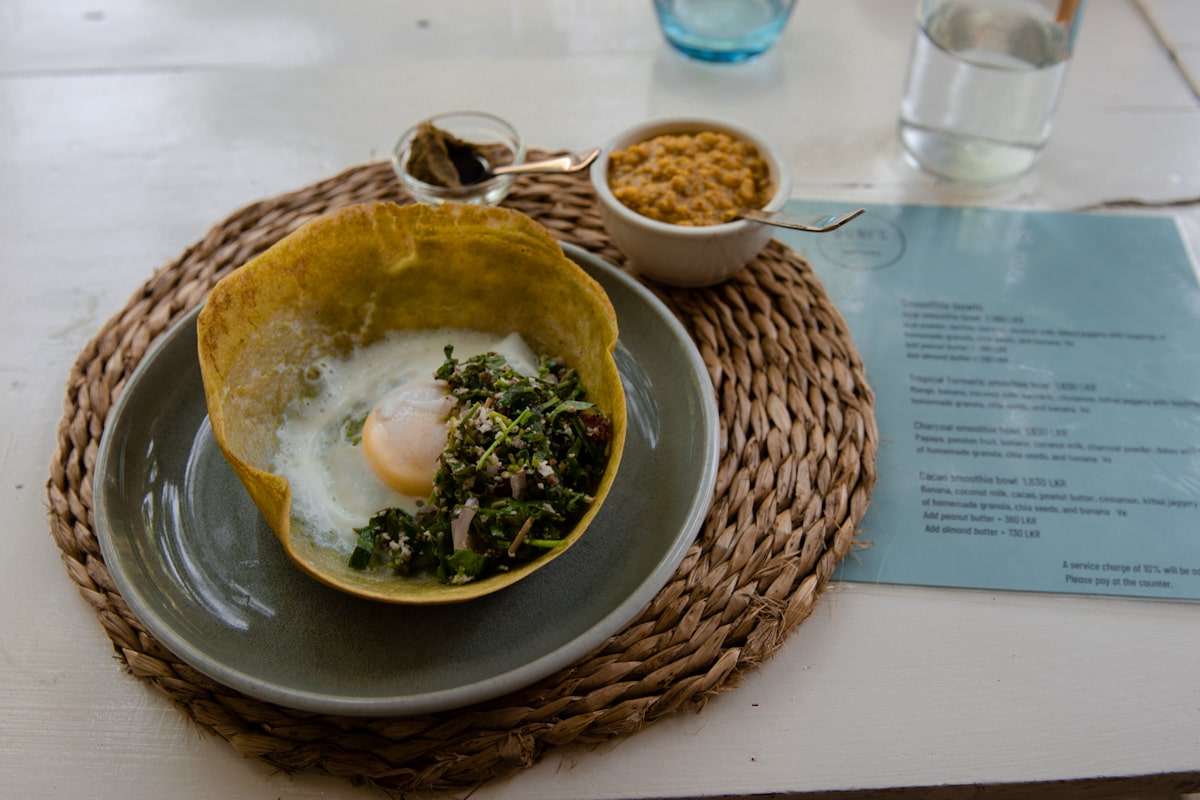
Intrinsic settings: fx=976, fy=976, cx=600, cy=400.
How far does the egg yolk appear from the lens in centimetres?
114

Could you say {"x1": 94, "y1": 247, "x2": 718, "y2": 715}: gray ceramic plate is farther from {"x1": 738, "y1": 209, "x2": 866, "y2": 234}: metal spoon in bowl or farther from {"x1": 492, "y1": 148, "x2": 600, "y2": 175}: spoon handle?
{"x1": 492, "y1": 148, "x2": 600, "y2": 175}: spoon handle

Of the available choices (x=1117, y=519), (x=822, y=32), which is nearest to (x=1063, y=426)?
(x=1117, y=519)

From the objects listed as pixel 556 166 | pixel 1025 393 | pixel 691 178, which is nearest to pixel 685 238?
pixel 691 178

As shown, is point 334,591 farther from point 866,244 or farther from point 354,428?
point 866,244

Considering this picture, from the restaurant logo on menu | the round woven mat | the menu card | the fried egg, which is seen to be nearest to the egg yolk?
the fried egg

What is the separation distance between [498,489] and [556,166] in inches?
24.2

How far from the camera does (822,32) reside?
2.10 metres

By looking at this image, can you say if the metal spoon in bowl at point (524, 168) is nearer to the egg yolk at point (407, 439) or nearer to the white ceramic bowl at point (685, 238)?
the white ceramic bowl at point (685, 238)

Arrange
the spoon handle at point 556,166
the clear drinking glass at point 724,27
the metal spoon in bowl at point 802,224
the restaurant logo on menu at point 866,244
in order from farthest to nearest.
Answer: the clear drinking glass at point 724,27 < the restaurant logo on menu at point 866,244 < the spoon handle at point 556,166 < the metal spoon in bowl at point 802,224

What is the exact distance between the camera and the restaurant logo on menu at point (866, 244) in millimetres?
1580

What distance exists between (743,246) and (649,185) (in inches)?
6.4

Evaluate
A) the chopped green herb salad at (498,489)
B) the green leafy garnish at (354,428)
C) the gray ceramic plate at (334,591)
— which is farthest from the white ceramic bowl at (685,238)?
the green leafy garnish at (354,428)

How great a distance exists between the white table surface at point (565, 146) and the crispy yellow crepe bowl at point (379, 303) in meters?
0.31

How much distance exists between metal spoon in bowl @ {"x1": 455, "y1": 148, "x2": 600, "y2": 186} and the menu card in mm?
367
